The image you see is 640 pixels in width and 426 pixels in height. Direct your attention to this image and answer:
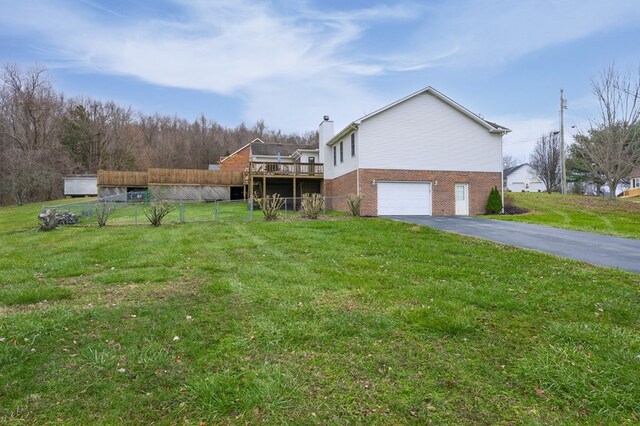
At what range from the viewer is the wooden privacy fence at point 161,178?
92.8 ft

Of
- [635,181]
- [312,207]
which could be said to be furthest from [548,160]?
[312,207]

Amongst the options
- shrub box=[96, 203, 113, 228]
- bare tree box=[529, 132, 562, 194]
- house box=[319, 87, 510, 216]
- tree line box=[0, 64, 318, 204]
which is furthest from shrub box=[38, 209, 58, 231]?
bare tree box=[529, 132, 562, 194]

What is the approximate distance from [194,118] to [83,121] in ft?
58.6

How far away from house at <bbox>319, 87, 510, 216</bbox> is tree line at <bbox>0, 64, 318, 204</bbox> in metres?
26.8

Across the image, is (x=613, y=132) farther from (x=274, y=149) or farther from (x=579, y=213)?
(x=274, y=149)

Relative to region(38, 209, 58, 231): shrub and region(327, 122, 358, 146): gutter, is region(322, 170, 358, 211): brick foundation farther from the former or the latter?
region(38, 209, 58, 231): shrub

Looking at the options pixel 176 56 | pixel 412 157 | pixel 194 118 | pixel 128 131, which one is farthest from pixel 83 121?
pixel 412 157

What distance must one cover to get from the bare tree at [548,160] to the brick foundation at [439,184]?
28509 millimetres

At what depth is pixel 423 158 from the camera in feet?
66.1

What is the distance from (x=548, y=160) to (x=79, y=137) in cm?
5789

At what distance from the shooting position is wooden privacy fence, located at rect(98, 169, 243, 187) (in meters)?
28.3

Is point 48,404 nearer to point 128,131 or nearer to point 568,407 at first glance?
point 568,407

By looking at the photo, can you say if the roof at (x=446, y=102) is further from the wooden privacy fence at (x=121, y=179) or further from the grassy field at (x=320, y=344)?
the wooden privacy fence at (x=121, y=179)

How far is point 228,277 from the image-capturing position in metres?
6.01
